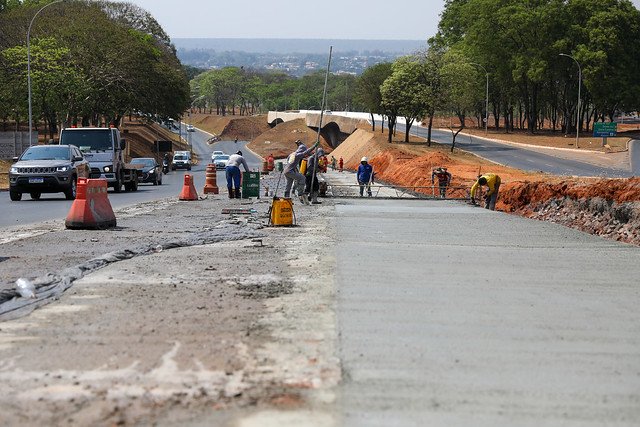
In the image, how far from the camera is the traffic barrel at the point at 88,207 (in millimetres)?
19281

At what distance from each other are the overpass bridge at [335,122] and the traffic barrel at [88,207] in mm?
89252

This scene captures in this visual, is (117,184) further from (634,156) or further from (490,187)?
(634,156)

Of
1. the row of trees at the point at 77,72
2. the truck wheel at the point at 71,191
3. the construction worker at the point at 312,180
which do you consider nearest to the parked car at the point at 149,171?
the truck wheel at the point at 71,191

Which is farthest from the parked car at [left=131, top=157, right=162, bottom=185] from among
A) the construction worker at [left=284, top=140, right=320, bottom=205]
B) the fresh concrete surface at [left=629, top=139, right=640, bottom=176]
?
the fresh concrete surface at [left=629, top=139, right=640, bottom=176]

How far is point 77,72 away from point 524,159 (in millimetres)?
32483

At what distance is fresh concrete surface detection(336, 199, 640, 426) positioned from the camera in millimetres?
7113

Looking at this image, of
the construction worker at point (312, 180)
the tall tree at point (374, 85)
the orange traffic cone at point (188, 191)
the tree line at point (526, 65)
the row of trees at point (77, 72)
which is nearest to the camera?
the construction worker at point (312, 180)

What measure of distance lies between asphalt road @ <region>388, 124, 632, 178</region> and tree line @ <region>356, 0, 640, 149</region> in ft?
10.6

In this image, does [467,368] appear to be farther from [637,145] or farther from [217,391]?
[637,145]

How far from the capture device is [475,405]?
714 cm

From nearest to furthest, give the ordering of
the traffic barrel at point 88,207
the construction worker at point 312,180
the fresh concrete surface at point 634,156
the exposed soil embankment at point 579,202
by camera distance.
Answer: the traffic barrel at point 88,207 → the exposed soil embankment at point 579,202 → the construction worker at point 312,180 → the fresh concrete surface at point 634,156

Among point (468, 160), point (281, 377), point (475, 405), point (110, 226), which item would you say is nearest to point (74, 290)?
point (281, 377)

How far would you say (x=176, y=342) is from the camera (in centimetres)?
891

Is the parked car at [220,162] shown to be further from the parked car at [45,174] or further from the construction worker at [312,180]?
the construction worker at [312,180]
